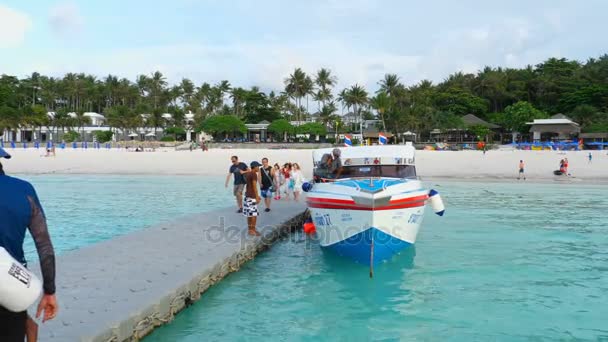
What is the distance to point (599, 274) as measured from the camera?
10812mm

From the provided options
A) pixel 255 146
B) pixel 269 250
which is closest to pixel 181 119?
pixel 255 146

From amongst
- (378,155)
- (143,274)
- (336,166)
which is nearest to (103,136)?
(336,166)

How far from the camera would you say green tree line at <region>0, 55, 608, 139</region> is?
8031 centimetres

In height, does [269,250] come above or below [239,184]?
below

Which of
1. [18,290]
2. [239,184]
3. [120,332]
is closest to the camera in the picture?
[18,290]

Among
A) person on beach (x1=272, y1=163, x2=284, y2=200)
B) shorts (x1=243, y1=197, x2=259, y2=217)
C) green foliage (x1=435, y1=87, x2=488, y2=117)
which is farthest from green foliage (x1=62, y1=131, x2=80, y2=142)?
shorts (x1=243, y1=197, x2=259, y2=217)

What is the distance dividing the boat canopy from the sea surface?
2.28m

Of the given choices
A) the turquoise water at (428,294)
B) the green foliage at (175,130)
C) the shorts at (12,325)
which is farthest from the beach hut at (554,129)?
the shorts at (12,325)

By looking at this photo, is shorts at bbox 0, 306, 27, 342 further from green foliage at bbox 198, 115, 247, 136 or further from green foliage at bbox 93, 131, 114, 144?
green foliage at bbox 93, 131, 114, 144

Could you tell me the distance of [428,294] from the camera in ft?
Answer: 31.0

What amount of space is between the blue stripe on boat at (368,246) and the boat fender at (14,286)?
734cm

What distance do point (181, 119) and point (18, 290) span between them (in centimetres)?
9394

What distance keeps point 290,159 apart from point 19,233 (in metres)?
45.1

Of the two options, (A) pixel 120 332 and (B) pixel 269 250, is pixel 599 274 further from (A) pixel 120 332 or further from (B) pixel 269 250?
(A) pixel 120 332
